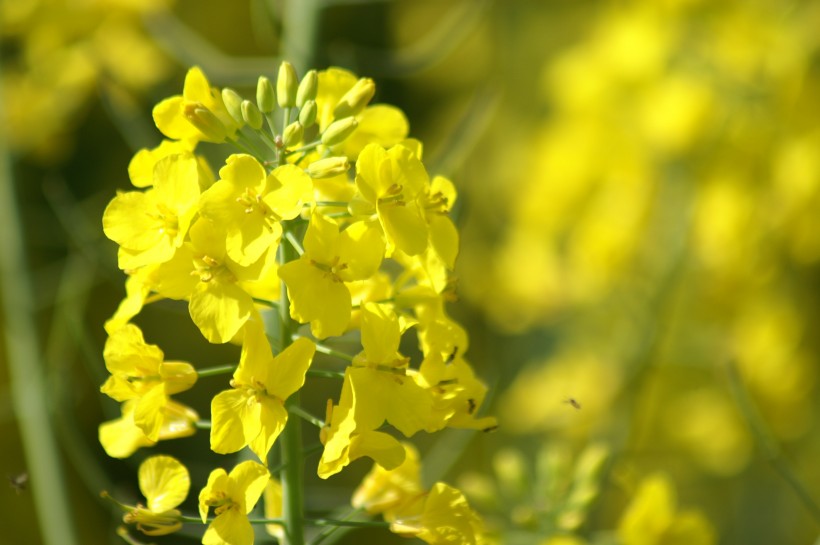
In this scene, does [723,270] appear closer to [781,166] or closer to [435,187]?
[781,166]

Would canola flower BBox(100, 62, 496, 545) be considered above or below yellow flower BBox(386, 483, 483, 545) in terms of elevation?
above

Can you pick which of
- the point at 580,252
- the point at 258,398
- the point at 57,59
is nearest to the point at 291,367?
the point at 258,398

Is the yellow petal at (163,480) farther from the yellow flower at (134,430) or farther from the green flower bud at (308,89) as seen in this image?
the green flower bud at (308,89)

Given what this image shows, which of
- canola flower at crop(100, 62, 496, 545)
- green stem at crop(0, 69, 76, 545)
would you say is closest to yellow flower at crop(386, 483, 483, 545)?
canola flower at crop(100, 62, 496, 545)

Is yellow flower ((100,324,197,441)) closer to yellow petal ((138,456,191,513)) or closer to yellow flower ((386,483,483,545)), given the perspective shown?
yellow petal ((138,456,191,513))

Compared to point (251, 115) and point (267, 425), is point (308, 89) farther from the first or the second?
point (267, 425)

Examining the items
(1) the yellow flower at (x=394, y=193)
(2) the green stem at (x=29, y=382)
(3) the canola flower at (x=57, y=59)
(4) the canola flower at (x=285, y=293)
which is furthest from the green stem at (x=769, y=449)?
(3) the canola flower at (x=57, y=59)

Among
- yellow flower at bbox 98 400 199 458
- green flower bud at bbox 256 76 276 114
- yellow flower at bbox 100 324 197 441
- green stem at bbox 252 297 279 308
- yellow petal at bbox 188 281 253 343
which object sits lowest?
yellow flower at bbox 98 400 199 458
